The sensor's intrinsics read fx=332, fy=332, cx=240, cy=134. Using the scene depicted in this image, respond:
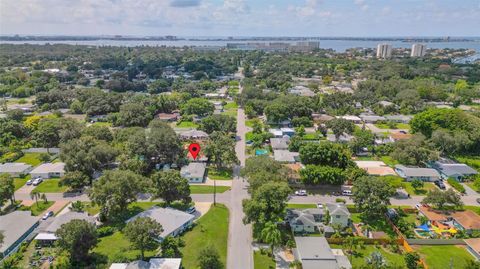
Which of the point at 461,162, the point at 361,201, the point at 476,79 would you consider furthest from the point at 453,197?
the point at 476,79

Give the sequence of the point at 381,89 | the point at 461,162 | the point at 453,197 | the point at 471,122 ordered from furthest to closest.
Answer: the point at 381,89 → the point at 471,122 → the point at 461,162 → the point at 453,197

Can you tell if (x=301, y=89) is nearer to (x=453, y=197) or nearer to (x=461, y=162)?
(x=461, y=162)

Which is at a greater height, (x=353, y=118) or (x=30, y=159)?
(x=353, y=118)

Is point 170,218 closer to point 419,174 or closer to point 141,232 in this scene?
point 141,232

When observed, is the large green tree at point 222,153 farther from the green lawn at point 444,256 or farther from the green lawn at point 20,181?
the green lawn at point 444,256

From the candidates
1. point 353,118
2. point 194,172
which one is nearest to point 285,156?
point 194,172

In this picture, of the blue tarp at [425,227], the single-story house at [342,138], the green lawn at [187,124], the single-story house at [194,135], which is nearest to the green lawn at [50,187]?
the single-story house at [194,135]
